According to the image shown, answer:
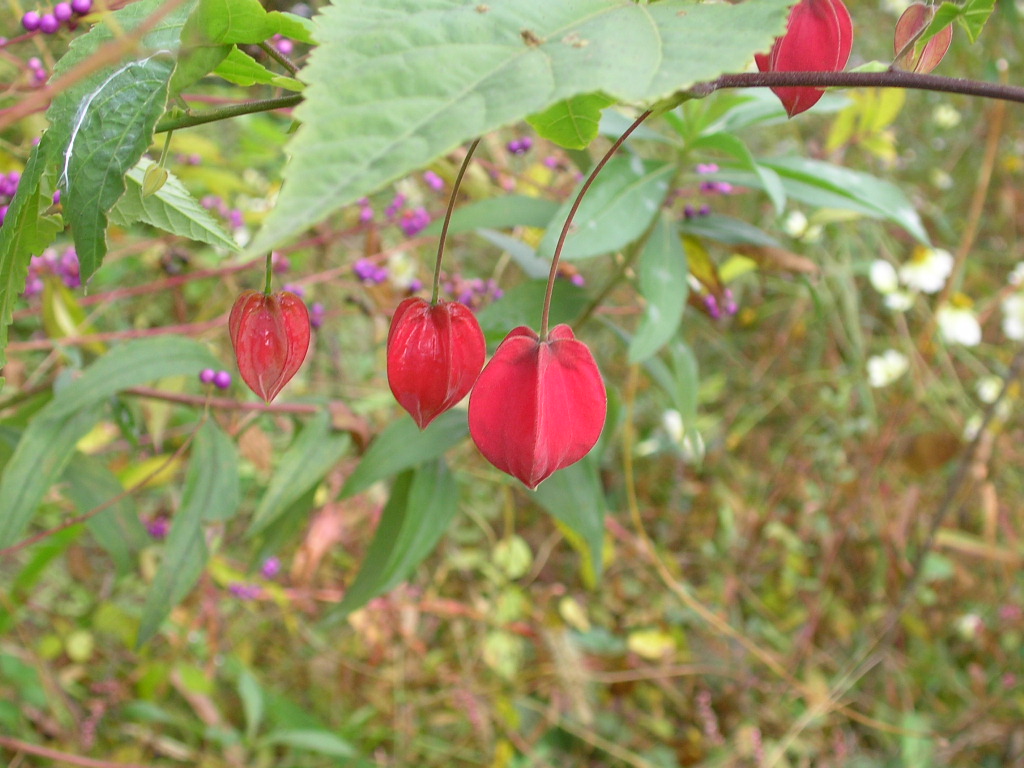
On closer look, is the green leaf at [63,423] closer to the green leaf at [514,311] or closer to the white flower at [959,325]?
the green leaf at [514,311]

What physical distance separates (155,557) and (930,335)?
1396 mm

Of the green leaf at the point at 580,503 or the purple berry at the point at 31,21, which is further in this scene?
the green leaf at the point at 580,503

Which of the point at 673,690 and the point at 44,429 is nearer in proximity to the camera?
the point at 44,429

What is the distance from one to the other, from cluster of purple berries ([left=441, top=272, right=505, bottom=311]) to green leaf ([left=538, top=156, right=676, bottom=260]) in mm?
208

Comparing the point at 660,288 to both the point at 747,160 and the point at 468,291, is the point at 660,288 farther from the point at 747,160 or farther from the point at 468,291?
the point at 468,291

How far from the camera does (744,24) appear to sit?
25 cm

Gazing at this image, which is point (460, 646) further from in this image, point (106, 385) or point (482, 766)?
point (106, 385)

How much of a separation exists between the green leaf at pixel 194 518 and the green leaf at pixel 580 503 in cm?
26

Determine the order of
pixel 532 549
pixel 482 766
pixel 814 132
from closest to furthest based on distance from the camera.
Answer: pixel 482 766
pixel 532 549
pixel 814 132

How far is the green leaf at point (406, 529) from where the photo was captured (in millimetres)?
710

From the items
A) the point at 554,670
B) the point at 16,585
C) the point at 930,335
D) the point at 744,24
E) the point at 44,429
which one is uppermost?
the point at 744,24

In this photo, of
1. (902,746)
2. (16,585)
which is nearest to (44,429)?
(16,585)

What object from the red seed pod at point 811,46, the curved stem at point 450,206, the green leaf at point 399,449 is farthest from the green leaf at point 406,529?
the red seed pod at point 811,46

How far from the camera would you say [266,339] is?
1.25ft
